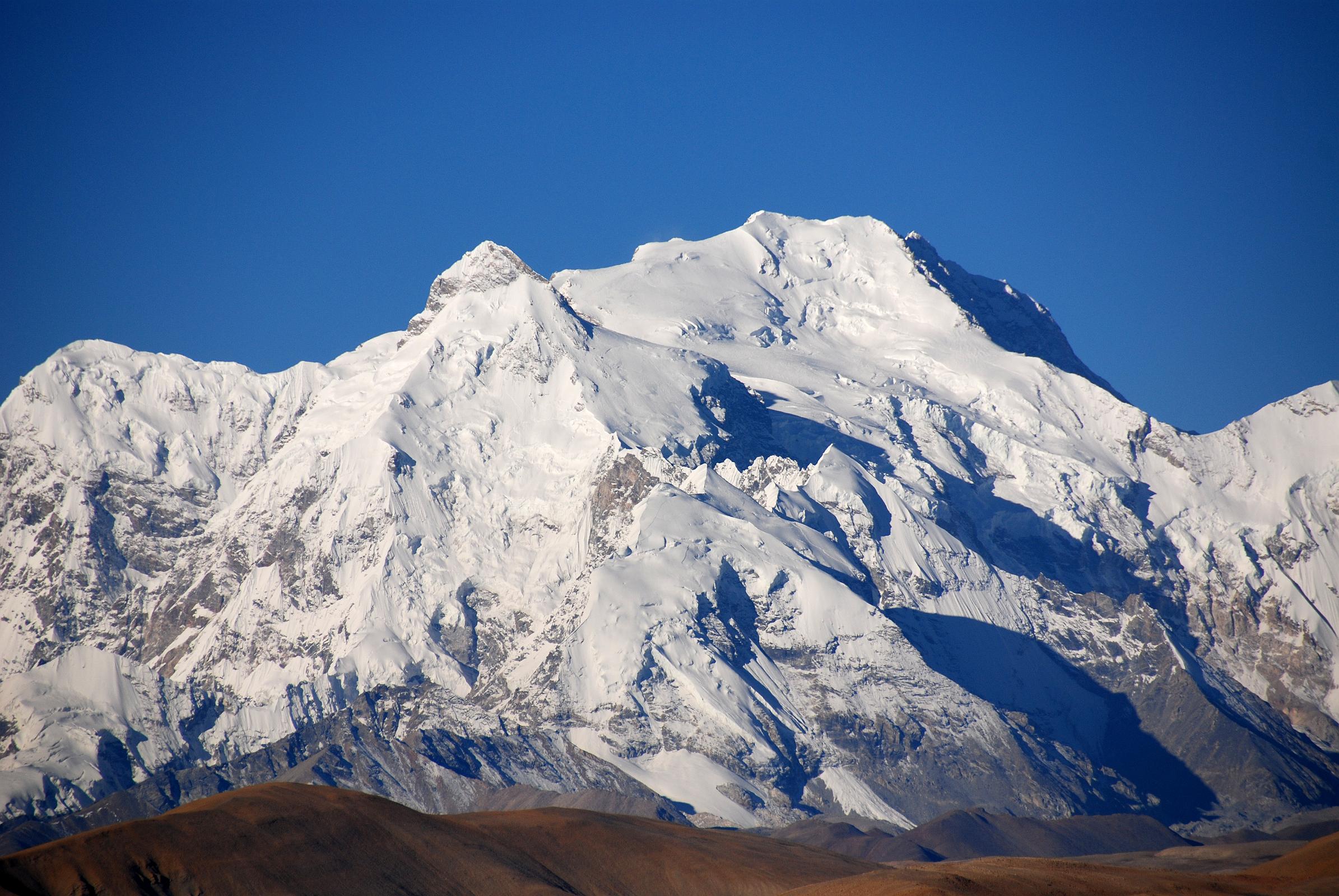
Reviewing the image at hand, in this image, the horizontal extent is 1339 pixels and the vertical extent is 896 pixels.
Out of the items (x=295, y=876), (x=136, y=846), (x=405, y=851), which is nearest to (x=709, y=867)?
(x=405, y=851)

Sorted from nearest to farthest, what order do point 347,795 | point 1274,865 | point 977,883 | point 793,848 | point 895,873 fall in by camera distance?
point 977,883
point 895,873
point 1274,865
point 347,795
point 793,848

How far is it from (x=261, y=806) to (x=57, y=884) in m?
24.0

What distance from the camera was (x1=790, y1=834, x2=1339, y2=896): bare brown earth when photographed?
13025 centimetres

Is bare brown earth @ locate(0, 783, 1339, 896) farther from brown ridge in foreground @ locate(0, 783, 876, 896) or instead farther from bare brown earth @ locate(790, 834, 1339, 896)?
bare brown earth @ locate(790, 834, 1339, 896)

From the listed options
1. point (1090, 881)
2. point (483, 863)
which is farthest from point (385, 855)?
point (1090, 881)

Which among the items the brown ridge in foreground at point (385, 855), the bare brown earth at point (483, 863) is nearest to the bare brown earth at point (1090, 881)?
the bare brown earth at point (483, 863)

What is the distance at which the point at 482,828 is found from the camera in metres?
170

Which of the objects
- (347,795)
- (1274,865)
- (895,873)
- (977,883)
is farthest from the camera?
(347,795)

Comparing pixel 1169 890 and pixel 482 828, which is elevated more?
pixel 482 828

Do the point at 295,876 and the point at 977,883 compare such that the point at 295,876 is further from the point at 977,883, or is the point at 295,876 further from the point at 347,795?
the point at 977,883

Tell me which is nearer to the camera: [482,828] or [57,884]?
[57,884]

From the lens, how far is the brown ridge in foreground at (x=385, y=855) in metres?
139

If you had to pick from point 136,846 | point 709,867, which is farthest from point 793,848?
point 136,846

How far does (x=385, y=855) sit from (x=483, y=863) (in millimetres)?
9555
